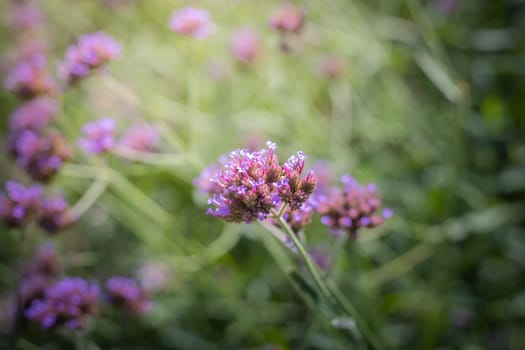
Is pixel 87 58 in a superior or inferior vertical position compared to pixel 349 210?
superior

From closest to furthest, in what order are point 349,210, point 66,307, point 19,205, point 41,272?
point 349,210 < point 66,307 < point 19,205 < point 41,272

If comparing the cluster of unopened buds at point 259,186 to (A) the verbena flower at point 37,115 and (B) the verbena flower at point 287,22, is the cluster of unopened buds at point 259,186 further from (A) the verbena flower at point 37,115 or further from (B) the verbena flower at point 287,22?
(A) the verbena flower at point 37,115

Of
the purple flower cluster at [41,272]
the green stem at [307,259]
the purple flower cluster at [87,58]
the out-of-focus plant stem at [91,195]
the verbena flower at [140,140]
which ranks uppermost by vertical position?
the purple flower cluster at [87,58]

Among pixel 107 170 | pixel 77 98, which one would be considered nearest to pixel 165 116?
pixel 77 98

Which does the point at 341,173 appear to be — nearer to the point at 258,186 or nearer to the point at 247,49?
the point at 247,49

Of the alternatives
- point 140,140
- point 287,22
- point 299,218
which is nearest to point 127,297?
point 140,140

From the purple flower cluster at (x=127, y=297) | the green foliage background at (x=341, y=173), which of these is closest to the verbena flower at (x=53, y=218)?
the green foliage background at (x=341, y=173)

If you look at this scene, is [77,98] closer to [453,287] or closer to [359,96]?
[359,96]
